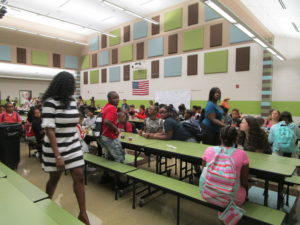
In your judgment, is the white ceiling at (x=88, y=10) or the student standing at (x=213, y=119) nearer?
the student standing at (x=213, y=119)

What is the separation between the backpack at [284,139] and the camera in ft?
10.5

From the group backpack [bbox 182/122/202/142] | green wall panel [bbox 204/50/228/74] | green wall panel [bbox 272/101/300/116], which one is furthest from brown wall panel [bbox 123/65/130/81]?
backpack [bbox 182/122/202/142]

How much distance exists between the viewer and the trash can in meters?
3.86

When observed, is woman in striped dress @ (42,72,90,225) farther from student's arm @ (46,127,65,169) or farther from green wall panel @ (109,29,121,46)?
green wall panel @ (109,29,121,46)

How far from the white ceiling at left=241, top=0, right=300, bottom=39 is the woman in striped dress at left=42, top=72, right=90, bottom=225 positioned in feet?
14.5

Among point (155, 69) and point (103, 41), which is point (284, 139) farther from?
point (103, 41)

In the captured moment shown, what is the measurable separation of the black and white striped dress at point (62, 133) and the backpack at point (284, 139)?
2939 millimetres

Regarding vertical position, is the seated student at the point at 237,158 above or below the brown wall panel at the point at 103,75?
below

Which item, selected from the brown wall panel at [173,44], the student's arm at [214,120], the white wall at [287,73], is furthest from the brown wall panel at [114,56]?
the student's arm at [214,120]

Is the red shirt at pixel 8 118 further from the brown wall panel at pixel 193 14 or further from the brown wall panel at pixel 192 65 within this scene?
the brown wall panel at pixel 193 14

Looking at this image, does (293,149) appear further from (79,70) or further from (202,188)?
(79,70)

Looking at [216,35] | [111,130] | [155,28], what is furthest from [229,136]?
[155,28]

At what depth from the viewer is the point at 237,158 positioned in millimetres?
1826

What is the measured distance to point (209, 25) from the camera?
7.88m
